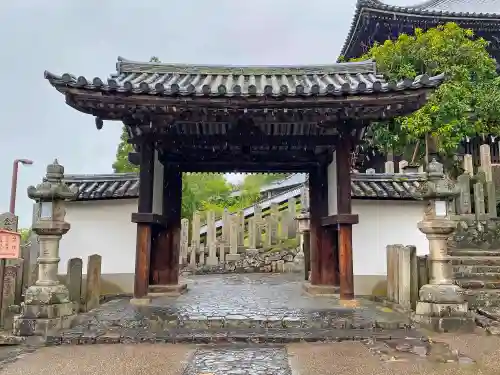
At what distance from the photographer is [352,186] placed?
34.1 feet

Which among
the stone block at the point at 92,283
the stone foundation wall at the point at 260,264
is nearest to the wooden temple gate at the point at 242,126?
the stone block at the point at 92,283

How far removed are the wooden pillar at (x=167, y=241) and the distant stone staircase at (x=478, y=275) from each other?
662cm

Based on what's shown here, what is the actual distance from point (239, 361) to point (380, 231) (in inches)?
236

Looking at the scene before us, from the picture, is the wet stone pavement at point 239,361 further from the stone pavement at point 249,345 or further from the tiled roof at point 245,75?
the tiled roof at point 245,75

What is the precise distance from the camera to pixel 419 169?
15.6 m

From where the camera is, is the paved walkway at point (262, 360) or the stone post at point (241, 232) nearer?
the paved walkway at point (262, 360)

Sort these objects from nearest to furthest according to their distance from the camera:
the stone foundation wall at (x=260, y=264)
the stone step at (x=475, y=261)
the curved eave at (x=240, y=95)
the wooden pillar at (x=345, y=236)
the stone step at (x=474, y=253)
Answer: the curved eave at (x=240, y=95) < the wooden pillar at (x=345, y=236) < the stone step at (x=475, y=261) < the stone step at (x=474, y=253) < the stone foundation wall at (x=260, y=264)

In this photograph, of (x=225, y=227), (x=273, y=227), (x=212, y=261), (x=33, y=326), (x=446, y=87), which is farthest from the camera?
(x=273, y=227)

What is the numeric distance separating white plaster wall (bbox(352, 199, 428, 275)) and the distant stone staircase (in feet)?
4.35

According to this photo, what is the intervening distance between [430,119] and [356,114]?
918cm

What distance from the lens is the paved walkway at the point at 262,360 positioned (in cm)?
489

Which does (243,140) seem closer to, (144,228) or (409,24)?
(144,228)

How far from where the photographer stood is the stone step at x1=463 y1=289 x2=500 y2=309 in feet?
28.9

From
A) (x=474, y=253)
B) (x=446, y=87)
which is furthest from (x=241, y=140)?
(x=446, y=87)
